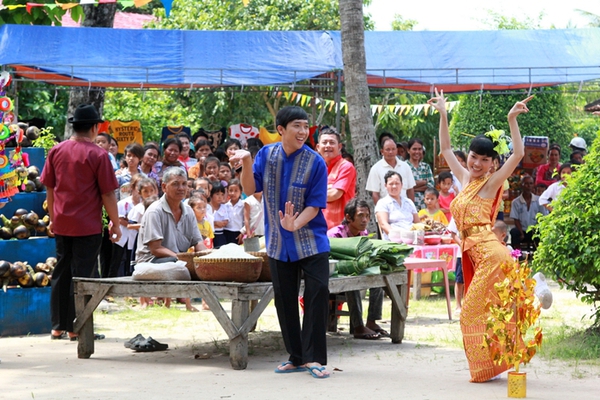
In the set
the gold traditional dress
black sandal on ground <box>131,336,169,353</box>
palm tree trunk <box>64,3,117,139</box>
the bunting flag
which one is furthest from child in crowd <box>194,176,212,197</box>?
the gold traditional dress

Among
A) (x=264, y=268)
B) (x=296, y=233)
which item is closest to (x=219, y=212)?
(x=264, y=268)

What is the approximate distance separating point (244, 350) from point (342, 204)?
2747mm

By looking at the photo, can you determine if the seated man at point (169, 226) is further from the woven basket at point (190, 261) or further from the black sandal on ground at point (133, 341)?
the black sandal on ground at point (133, 341)

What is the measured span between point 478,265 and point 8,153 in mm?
4747

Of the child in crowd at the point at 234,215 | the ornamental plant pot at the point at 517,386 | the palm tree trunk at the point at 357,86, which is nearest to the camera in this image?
the ornamental plant pot at the point at 517,386

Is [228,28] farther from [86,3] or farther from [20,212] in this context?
[20,212]

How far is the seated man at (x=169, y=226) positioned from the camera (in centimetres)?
820

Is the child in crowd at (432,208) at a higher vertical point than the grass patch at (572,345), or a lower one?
higher

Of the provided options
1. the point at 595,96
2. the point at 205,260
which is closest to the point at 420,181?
the point at 205,260

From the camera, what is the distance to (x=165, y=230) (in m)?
8.35

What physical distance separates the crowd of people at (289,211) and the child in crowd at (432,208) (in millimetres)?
16

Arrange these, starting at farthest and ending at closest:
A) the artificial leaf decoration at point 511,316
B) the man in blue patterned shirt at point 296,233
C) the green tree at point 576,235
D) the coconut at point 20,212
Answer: the coconut at point 20,212 → the green tree at point 576,235 → the man in blue patterned shirt at point 296,233 → the artificial leaf decoration at point 511,316

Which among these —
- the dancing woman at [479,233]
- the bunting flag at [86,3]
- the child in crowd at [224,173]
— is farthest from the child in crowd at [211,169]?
the dancing woman at [479,233]

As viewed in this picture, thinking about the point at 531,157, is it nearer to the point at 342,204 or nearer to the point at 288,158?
the point at 342,204
